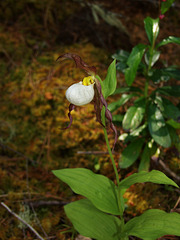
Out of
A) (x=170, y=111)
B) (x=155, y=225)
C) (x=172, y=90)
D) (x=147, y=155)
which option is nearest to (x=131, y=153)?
(x=147, y=155)

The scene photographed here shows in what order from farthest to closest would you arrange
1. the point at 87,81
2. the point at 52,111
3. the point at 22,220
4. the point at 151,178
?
the point at 52,111, the point at 22,220, the point at 87,81, the point at 151,178

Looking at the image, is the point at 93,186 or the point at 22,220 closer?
the point at 93,186

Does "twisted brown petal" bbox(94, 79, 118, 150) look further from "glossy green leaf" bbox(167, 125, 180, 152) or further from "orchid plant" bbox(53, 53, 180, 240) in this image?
"glossy green leaf" bbox(167, 125, 180, 152)

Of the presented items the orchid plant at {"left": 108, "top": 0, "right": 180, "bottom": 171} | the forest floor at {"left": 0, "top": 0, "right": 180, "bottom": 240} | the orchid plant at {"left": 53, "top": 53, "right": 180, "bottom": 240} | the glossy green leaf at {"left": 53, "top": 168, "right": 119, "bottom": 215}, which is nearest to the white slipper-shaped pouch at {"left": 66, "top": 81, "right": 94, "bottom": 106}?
the orchid plant at {"left": 53, "top": 53, "right": 180, "bottom": 240}

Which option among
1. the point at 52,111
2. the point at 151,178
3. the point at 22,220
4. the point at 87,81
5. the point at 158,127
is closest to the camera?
the point at 151,178

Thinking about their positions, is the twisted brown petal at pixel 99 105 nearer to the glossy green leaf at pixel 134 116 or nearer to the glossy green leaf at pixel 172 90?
the glossy green leaf at pixel 134 116

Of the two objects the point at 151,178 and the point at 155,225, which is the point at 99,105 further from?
the point at 155,225
